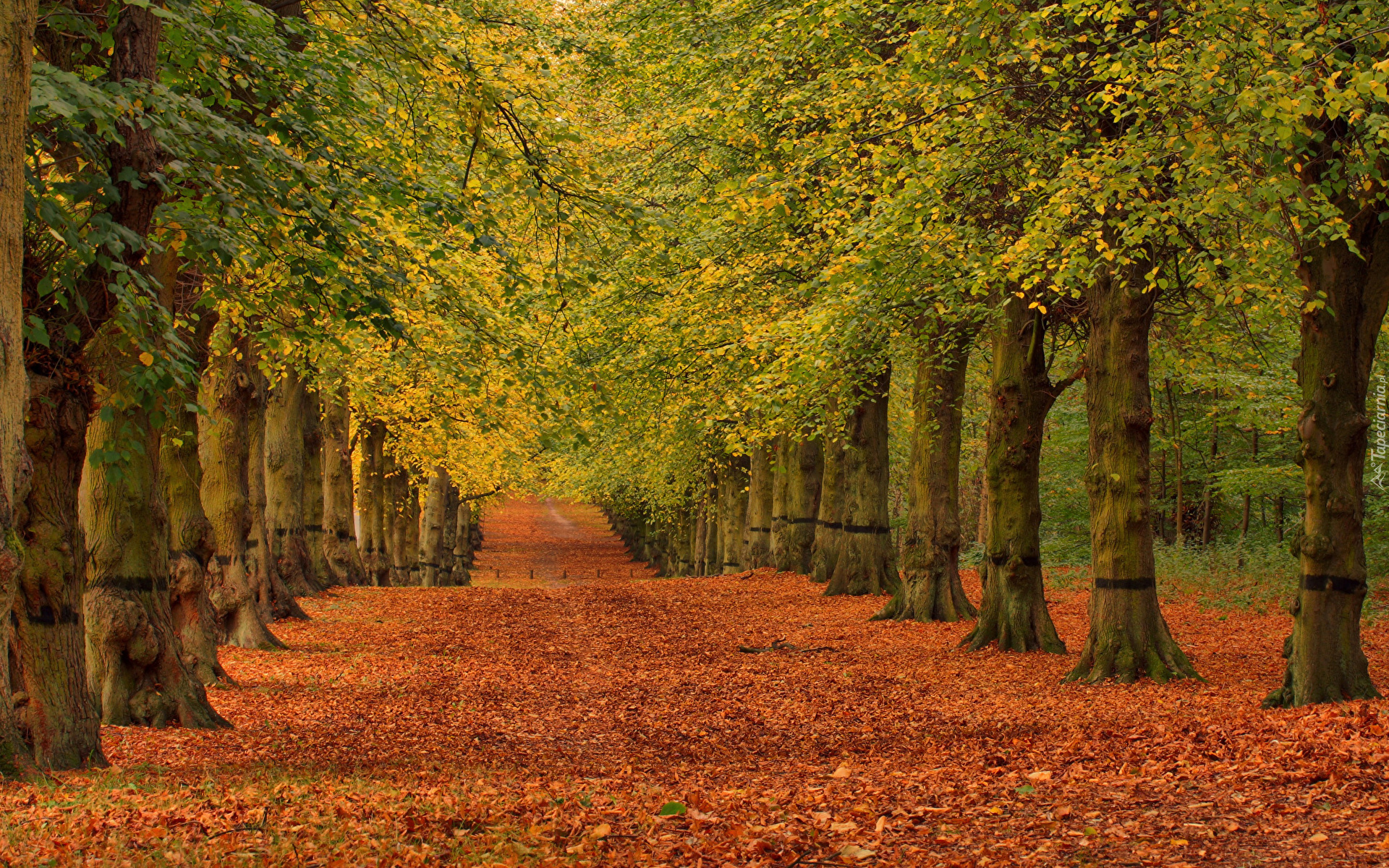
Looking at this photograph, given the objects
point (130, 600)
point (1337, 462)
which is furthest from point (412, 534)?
point (1337, 462)

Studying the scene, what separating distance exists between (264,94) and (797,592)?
57.7ft

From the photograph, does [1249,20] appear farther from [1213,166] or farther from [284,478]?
[284,478]

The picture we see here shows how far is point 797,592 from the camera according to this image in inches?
938

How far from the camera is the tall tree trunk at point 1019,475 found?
14469 mm

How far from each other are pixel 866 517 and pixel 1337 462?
13.4 meters

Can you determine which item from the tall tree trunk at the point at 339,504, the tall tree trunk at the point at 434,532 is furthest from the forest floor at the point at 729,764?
the tall tree trunk at the point at 434,532

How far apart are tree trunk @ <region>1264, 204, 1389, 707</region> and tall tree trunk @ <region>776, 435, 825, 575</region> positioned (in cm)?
1749

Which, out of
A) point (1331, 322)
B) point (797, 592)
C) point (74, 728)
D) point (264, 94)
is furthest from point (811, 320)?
point (797, 592)

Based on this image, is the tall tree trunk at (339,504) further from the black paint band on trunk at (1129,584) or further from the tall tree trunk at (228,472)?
the black paint band on trunk at (1129,584)

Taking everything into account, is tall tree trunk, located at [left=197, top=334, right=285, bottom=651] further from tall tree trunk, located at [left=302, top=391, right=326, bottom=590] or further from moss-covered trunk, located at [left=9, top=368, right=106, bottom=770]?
tall tree trunk, located at [left=302, top=391, right=326, bottom=590]

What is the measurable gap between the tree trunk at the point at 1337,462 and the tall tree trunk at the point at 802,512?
17.5 meters

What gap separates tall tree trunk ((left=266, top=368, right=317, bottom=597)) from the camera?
20547 mm

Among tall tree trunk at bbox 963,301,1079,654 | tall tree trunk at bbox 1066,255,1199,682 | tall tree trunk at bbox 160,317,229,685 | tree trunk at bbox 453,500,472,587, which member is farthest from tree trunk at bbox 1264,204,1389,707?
tree trunk at bbox 453,500,472,587

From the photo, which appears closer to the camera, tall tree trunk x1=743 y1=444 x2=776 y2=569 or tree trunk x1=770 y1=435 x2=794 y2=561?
tree trunk x1=770 y1=435 x2=794 y2=561
